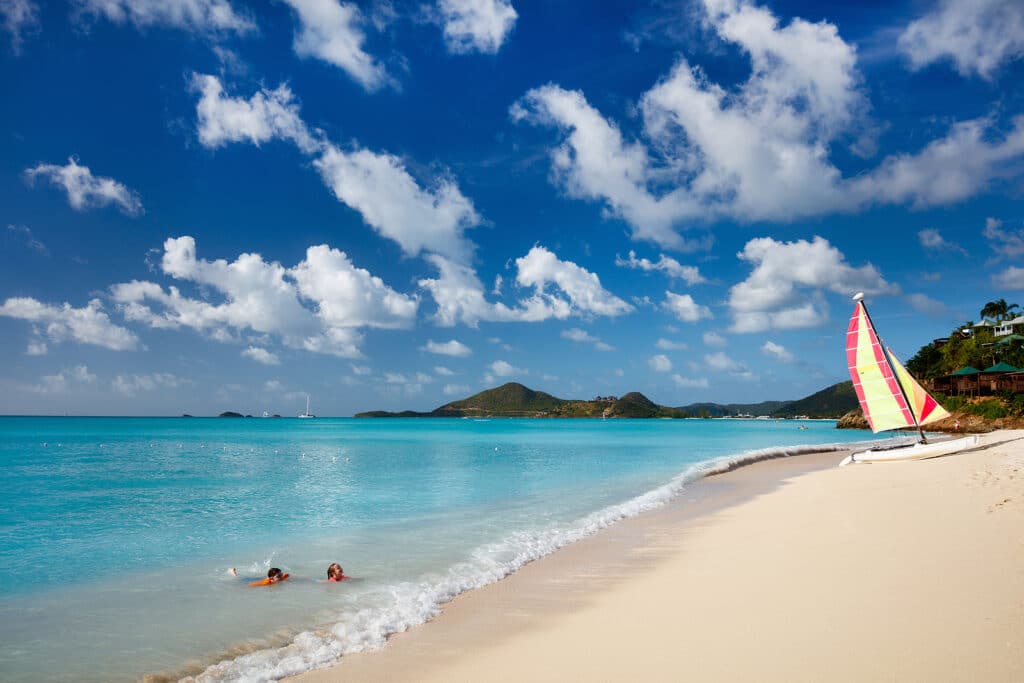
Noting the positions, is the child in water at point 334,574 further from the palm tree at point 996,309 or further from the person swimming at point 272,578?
the palm tree at point 996,309

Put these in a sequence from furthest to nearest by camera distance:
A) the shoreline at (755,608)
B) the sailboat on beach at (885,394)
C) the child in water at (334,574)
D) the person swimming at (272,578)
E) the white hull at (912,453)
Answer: the sailboat on beach at (885,394)
the white hull at (912,453)
the child in water at (334,574)
the person swimming at (272,578)
the shoreline at (755,608)

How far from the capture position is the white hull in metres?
24.9

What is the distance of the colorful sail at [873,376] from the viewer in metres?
25.6

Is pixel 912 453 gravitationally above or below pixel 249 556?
above

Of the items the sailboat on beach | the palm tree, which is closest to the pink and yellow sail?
the sailboat on beach

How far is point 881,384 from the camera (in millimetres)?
25969

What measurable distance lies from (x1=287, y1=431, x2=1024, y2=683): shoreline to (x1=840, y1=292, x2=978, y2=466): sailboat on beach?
579 inches

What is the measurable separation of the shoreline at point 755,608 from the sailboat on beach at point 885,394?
1472 centimetres

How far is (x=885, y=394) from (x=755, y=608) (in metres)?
24.6

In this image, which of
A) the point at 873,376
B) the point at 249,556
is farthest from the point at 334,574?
the point at 873,376

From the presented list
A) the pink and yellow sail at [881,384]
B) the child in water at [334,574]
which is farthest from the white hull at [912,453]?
the child in water at [334,574]

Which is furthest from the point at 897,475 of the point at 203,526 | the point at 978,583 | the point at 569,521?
the point at 203,526

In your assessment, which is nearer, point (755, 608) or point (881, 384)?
point (755, 608)

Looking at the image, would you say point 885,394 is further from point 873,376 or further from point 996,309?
point 996,309
